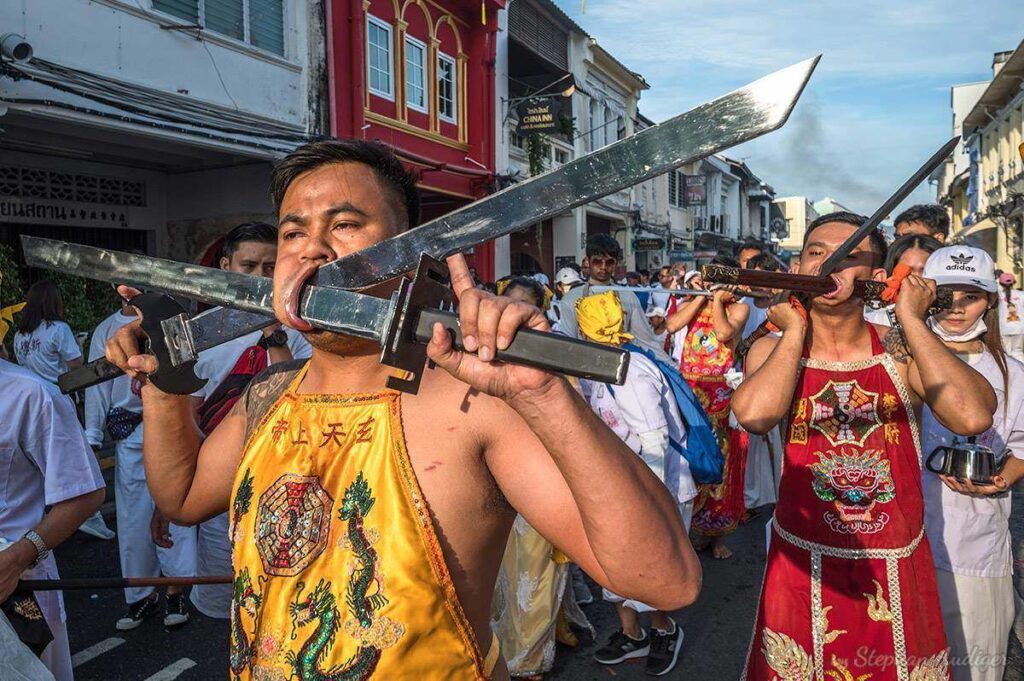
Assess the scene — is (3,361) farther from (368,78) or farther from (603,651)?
(368,78)

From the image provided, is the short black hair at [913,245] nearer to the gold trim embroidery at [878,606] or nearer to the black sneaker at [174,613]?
the gold trim embroidery at [878,606]

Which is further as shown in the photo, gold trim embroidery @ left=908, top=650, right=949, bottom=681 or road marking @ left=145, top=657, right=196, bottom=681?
road marking @ left=145, top=657, right=196, bottom=681

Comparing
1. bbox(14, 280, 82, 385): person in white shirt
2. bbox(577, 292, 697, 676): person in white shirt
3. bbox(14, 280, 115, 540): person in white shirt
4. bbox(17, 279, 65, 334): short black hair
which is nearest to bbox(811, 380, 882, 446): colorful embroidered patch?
bbox(577, 292, 697, 676): person in white shirt

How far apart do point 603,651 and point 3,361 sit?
3.17 meters

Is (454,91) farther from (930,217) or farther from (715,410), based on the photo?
(930,217)

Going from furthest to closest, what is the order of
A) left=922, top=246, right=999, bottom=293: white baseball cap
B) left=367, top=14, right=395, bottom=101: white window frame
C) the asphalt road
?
1. left=367, top=14, right=395, bottom=101: white window frame
2. the asphalt road
3. left=922, top=246, right=999, bottom=293: white baseball cap

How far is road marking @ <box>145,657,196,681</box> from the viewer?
3.70m

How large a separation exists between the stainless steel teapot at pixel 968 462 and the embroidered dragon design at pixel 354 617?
2213 mm

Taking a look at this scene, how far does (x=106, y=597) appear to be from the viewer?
4.73 m

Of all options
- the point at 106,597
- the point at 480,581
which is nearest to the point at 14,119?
the point at 106,597

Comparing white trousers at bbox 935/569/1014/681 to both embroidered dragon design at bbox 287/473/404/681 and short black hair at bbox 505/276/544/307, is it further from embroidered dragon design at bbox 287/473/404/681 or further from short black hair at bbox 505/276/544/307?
short black hair at bbox 505/276/544/307

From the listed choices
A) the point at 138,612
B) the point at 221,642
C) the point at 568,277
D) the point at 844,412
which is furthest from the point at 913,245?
the point at 138,612

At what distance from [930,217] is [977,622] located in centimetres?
282

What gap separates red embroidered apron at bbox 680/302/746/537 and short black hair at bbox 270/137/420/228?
4163 mm
